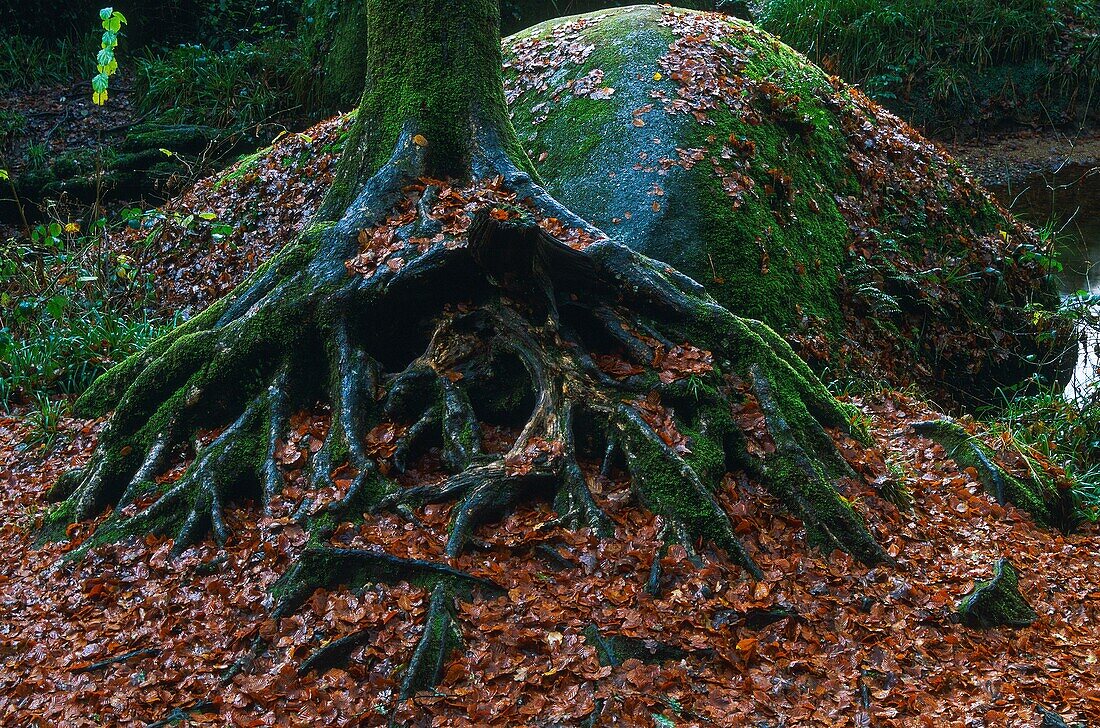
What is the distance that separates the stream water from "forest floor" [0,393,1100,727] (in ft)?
19.6

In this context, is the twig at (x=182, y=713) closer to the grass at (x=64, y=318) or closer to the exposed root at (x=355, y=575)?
the exposed root at (x=355, y=575)

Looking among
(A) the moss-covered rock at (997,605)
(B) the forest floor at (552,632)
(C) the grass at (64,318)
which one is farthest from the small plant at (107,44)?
(A) the moss-covered rock at (997,605)

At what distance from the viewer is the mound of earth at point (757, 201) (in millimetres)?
7305

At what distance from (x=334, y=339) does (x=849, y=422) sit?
10.6 ft

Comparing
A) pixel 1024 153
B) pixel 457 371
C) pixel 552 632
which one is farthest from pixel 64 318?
pixel 1024 153

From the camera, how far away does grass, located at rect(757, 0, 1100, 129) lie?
48.9 ft

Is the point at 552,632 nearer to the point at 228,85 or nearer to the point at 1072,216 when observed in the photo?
the point at 1072,216

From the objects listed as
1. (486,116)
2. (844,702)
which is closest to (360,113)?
(486,116)

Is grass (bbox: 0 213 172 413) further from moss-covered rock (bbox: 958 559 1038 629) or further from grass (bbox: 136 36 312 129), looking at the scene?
moss-covered rock (bbox: 958 559 1038 629)

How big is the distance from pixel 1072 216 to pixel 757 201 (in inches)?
266

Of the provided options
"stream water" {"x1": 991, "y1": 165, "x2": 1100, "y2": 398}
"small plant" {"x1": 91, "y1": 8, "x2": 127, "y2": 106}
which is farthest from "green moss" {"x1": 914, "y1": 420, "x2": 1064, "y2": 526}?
"small plant" {"x1": 91, "y1": 8, "x2": 127, "y2": 106}

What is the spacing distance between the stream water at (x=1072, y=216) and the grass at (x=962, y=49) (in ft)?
6.91

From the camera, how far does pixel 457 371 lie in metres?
4.63

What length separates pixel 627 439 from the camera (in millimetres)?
4355
